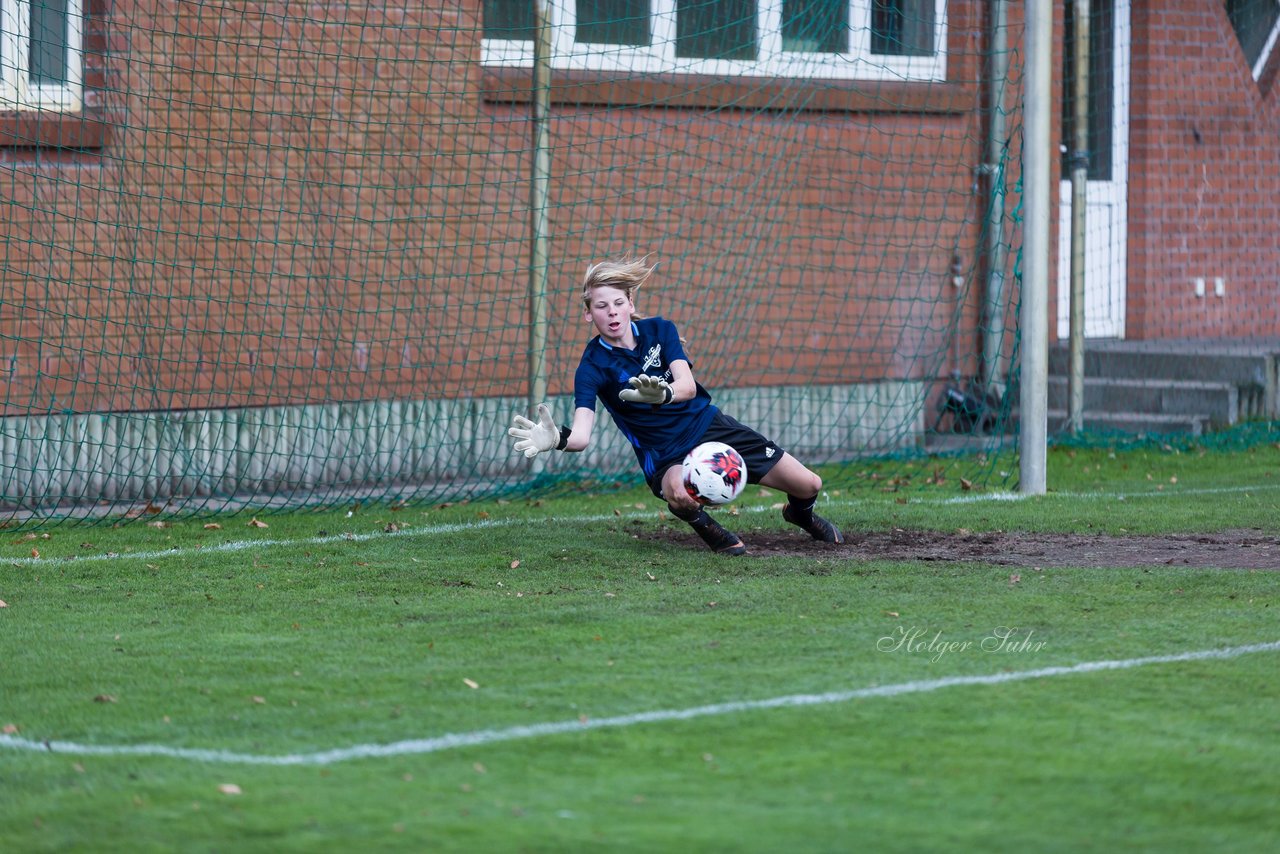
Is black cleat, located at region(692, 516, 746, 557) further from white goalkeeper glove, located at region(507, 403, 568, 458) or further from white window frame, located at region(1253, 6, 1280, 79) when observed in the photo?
white window frame, located at region(1253, 6, 1280, 79)

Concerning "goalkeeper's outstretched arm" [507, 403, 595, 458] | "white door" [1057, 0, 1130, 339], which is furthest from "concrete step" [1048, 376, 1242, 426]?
"goalkeeper's outstretched arm" [507, 403, 595, 458]

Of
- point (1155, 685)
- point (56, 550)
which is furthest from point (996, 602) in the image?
point (56, 550)

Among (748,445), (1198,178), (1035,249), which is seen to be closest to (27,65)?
(748,445)

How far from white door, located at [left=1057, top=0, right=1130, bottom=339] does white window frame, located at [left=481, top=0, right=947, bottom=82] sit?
2.24 meters

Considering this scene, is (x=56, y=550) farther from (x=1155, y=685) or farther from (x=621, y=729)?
(x=1155, y=685)

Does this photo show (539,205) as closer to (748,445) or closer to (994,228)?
(748,445)

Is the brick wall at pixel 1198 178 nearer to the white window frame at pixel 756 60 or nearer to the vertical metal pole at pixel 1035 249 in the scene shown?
the white window frame at pixel 756 60

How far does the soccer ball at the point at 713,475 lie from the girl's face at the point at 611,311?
598 mm

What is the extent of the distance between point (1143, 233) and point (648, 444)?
7766mm

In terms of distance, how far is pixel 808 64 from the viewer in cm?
1106

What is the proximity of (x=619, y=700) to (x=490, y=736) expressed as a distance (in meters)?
0.45

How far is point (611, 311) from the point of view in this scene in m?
6.84

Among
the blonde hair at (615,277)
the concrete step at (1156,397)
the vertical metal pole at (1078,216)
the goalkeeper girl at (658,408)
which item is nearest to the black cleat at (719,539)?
the goalkeeper girl at (658,408)

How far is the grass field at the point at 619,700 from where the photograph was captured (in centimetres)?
338
